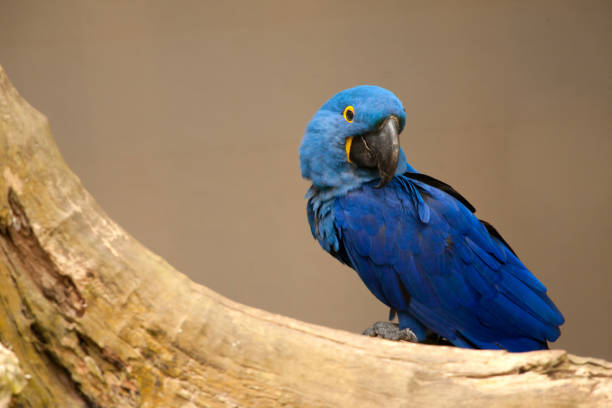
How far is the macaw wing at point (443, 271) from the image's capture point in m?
1.73

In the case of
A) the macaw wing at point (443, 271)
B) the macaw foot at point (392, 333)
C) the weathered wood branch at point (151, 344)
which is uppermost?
the macaw wing at point (443, 271)

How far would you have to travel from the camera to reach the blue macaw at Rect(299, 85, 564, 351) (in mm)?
1728

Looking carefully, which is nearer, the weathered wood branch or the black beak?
the weathered wood branch

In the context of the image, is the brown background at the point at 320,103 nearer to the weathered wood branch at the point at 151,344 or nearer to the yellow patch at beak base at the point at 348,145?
the yellow patch at beak base at the point at 348,145

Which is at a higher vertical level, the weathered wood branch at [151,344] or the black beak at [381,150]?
the black beak at [381,150]

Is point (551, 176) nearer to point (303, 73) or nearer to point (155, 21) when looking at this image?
point (303, 73)

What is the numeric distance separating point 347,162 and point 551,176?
165cm

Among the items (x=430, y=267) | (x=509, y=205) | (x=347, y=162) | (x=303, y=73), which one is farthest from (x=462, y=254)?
(x=303, y=73)

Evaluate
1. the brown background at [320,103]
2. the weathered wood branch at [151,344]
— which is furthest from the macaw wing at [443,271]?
the brown background at [320,103]

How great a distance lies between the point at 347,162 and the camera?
1759mm

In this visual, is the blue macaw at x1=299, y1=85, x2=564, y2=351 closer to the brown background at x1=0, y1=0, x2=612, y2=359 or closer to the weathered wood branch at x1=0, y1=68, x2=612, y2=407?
the weathered wood branch at x1=0, y1=68, x2=612, y2=407

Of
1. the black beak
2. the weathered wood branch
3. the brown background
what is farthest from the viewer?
Answer: the brown background

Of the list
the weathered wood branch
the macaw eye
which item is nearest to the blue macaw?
the macaw eye

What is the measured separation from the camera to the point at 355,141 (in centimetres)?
173
